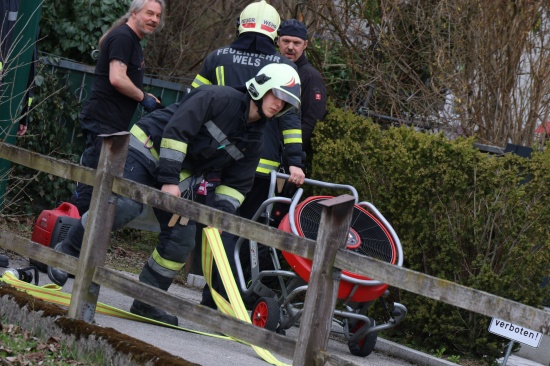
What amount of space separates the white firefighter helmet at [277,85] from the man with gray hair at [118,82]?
1737mm

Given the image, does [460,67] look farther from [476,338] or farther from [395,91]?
[476,338]

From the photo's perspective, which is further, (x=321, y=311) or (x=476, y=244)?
(x=476, y=244)

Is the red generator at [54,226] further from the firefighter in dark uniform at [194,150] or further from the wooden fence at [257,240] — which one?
the wooden fence at [257,240]

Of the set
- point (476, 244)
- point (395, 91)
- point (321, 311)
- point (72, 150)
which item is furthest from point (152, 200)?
point (395, 91)

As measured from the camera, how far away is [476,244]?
26.0ft

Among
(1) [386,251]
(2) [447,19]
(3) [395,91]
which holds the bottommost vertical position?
(1) [386,251]

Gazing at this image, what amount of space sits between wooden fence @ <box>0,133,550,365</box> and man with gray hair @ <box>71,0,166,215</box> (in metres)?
1.45

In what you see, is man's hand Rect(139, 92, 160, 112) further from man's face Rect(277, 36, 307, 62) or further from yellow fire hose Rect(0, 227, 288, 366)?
yellow fire hose Rect(0, 227, 288, 366)

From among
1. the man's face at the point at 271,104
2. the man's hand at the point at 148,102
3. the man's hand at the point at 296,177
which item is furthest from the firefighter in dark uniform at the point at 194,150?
the man's hand at the point at 148,102

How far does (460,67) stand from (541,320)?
263 inches

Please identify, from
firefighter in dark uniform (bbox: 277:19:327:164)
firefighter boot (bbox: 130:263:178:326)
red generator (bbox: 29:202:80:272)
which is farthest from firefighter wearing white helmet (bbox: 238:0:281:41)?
firefighter boot (bbox: 130:263:178:326)

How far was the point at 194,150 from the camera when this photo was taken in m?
6.62

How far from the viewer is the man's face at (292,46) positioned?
8.61m

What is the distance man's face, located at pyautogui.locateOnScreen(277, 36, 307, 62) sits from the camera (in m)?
8.61
